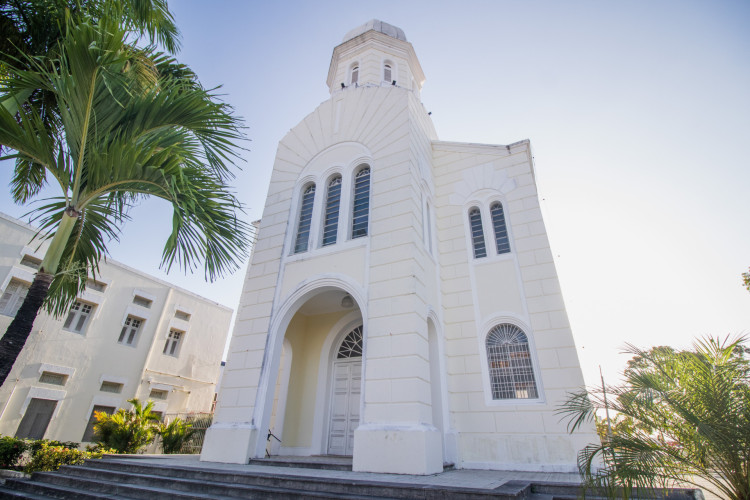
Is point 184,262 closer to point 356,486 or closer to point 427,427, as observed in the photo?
point 356,486

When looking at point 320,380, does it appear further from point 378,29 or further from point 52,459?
point 378,29

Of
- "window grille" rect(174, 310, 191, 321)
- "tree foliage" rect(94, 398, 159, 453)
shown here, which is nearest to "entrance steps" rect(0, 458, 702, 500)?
"tree foliage" rect(94, 398, 159, 453)

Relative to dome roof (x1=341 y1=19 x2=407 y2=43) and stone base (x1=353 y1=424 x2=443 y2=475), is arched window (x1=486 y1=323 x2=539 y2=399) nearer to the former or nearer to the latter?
stone base (x1=353 y1=424 x2=443 y2=475)

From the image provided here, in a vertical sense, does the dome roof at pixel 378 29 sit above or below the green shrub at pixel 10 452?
above

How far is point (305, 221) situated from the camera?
10.0m

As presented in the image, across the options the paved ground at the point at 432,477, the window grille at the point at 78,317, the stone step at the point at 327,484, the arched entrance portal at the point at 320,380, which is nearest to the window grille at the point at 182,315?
the window grille at the point at 78,317

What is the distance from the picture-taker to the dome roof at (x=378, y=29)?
14.3m

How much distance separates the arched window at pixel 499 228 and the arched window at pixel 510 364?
6.85 ft

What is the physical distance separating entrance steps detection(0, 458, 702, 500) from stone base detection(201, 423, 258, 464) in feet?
4.52

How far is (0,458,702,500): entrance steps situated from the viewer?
14.2 feet

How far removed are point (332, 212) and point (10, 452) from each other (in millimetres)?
8898

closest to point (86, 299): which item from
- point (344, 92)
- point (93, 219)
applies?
point (93, 219)

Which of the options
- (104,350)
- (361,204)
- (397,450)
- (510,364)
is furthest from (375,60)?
(104,350)

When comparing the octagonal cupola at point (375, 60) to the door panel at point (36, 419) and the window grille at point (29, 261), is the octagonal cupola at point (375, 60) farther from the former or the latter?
the door panel at point (36, 419)
